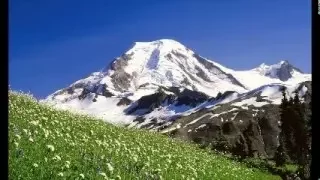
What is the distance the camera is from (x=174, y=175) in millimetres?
15367

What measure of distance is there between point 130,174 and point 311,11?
918 cm

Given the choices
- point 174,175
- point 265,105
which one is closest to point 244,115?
point 265,105

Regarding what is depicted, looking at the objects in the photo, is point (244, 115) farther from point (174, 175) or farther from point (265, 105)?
point (174, 175)

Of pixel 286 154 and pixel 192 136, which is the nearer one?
pixel 286 154

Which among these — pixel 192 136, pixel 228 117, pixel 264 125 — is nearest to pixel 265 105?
pixel 228 117

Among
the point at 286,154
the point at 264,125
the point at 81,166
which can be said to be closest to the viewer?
the point at 81,166

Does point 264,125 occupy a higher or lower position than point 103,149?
higher

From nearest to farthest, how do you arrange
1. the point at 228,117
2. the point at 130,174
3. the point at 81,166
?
the point at 81,166
the point at 130,174
the point at 228,117
